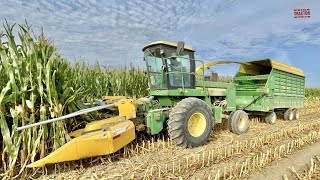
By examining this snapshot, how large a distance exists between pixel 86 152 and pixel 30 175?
2.60ft

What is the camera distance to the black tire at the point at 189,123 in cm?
419

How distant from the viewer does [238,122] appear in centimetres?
619

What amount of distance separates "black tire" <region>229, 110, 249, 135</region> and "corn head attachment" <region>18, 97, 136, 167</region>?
120 inches

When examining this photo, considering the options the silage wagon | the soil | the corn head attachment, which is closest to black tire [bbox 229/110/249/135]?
the silage wagon

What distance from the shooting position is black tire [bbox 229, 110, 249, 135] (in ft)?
19.9

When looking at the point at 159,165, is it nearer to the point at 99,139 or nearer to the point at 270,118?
the point at 99,139

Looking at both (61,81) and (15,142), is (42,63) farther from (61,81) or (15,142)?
(15,142)

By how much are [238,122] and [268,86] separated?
88.7 inches

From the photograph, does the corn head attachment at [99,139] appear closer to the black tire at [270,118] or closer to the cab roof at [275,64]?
the black tire at [270,118]

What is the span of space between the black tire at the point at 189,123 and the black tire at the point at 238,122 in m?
1.45

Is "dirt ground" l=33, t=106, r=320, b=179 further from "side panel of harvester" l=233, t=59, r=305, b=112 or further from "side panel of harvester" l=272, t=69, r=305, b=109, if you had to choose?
"side panel of harvester" l=272, t=69, r=305, b=109

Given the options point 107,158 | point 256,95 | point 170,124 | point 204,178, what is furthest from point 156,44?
point 256,95

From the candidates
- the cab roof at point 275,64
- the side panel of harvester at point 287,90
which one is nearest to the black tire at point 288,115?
the side panel of harvester at point 287,90

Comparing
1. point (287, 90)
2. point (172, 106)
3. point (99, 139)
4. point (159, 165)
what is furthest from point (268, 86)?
point (99, 139)
